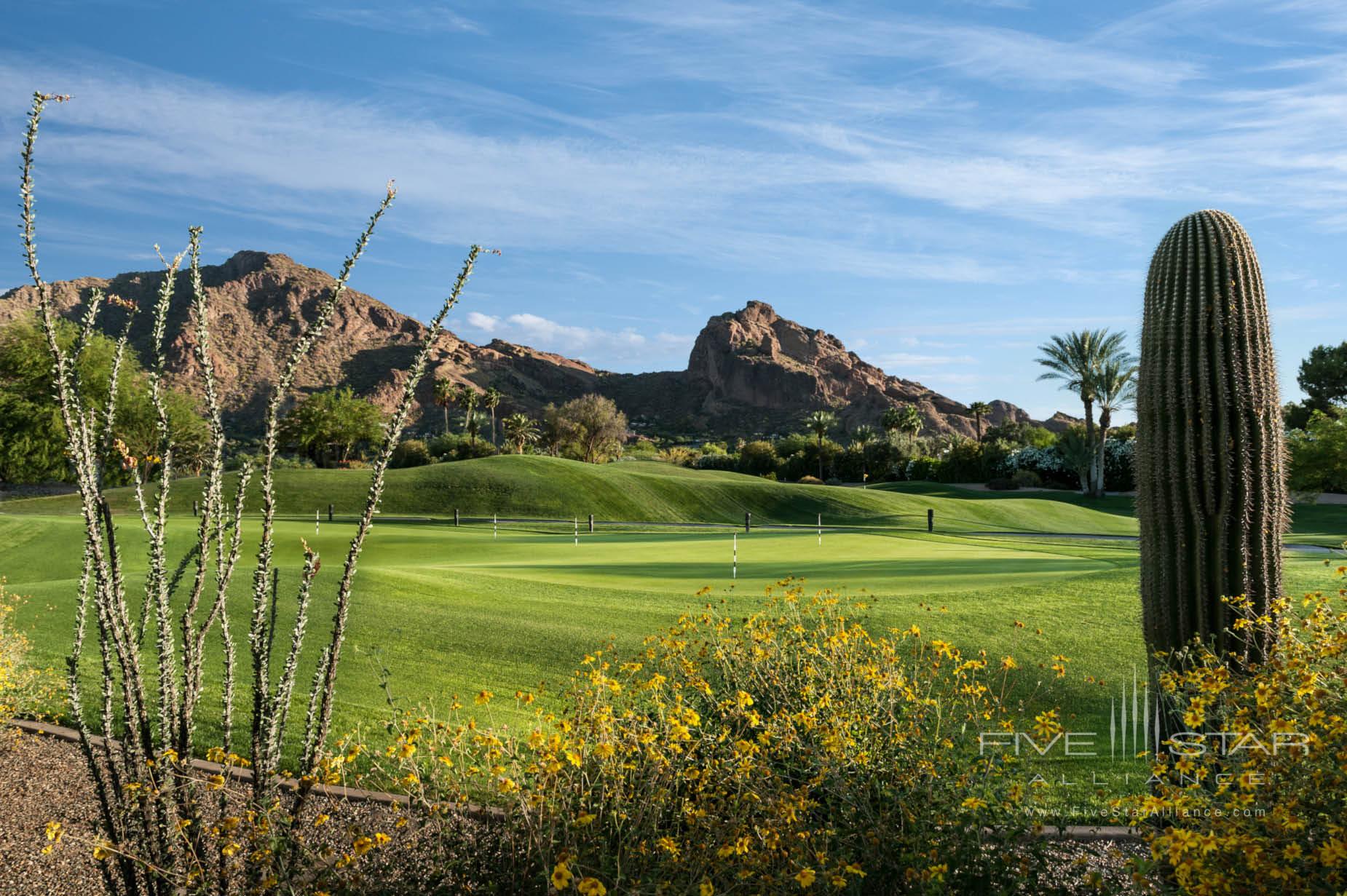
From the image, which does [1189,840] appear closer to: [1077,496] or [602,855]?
[602,855]

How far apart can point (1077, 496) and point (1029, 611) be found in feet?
142

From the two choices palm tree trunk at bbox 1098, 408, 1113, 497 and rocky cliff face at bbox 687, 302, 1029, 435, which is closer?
palm tree trunk at bbox 1098, 408, 1113, 497

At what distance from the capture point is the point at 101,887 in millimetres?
5094

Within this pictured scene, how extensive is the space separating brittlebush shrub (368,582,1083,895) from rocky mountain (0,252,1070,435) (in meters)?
122

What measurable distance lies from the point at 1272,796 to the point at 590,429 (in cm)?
6813

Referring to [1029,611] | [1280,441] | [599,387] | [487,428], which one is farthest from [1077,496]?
[599,387]

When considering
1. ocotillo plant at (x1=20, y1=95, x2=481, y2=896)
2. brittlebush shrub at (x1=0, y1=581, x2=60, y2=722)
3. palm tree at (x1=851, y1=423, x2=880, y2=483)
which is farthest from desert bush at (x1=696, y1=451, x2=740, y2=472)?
ocotillo plant at (x1=20, y1=95, x2=481, y2=896)

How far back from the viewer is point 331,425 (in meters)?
64.8

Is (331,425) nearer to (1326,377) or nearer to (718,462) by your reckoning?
(718,462)

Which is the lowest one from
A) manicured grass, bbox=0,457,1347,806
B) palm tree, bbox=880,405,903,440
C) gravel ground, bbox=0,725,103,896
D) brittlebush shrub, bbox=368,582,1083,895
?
gravel ground, bbox=0,725,103,896

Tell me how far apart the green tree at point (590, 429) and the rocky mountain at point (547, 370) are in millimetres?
56791

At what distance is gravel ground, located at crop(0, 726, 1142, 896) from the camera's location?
397 cm

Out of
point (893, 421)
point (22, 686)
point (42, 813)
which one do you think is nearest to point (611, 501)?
point (22, 686)

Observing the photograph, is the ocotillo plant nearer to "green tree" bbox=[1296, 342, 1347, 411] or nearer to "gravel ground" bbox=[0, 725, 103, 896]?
"gravel ground" bbox=[0, 725, 103, 896]
